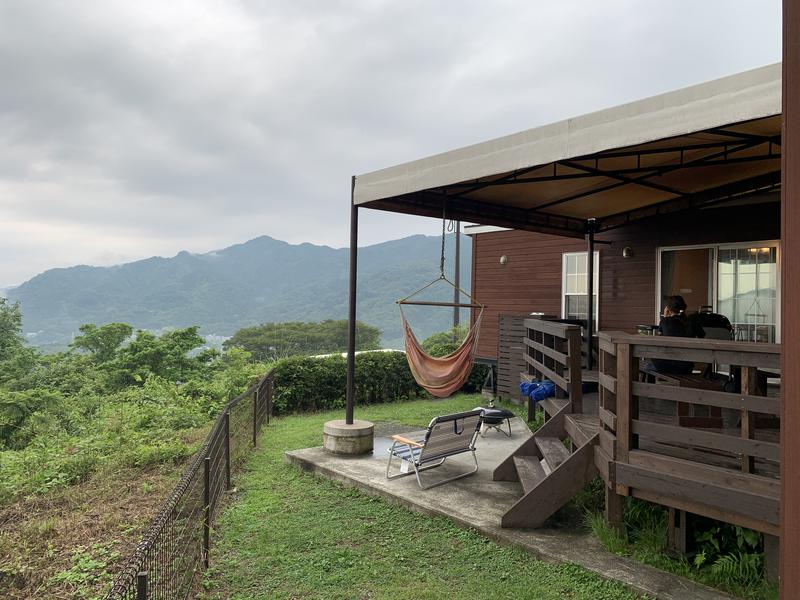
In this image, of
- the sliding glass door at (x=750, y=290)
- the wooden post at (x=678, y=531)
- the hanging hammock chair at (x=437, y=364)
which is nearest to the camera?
the wooden post at (x=678, y=531)

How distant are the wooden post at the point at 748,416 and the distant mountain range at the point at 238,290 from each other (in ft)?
279

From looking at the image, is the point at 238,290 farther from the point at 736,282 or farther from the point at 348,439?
the point at 736,282

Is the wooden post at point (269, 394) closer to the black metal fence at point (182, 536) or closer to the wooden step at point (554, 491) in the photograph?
the black metal fence at point (182, 536)

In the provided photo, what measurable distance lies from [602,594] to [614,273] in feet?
23.4

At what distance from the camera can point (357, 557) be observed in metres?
3.99

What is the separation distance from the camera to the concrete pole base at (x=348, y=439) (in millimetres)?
6445

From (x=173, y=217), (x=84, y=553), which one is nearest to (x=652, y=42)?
(x=84, y=553)

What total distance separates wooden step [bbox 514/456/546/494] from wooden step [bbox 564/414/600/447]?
1.36 ft

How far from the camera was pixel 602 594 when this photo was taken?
324 cm

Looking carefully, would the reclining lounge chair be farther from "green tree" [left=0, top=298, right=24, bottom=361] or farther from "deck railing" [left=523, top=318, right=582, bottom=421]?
"green tree" [left=0, top=298, right=24, bottom=361]

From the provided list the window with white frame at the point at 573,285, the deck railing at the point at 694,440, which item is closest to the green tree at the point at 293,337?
the window with white frame at the point at 573,285

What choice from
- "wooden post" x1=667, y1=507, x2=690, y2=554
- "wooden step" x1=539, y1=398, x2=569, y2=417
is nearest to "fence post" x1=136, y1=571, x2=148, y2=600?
"wooden post" x1=667, y1=507, x2=690, y2=554

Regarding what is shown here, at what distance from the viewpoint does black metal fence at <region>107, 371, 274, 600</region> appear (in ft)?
7.52

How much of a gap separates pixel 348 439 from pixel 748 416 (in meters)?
4.28
